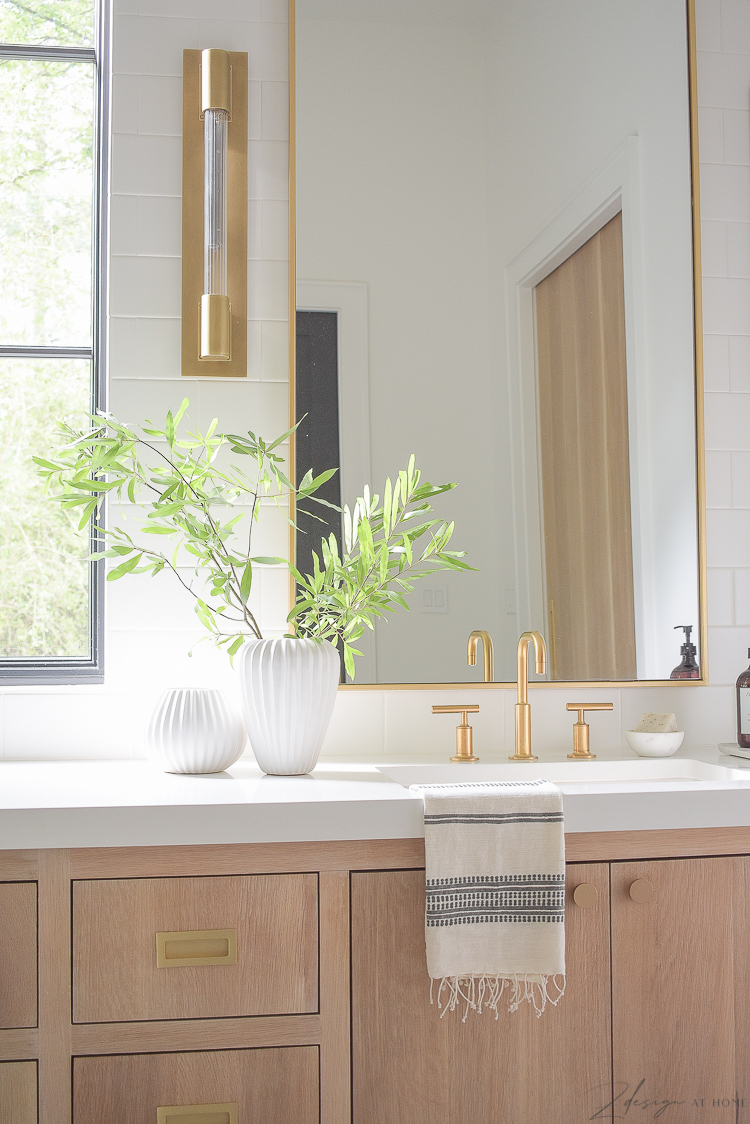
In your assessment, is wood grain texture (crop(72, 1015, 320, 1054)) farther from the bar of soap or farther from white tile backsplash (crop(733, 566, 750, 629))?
white tile backsplash (crop(733, 566, 750, 629))

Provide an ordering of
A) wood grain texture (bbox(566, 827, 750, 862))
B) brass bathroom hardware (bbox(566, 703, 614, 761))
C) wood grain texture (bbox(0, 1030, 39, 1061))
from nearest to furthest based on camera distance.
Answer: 1. wood grain texture (bbox(0, 1030, 39, 1061))
2. wood grain texture (bbox(566, 827, 750, 862))
3. brass bathroom hardware (bbox(566, 703, 614, 761))

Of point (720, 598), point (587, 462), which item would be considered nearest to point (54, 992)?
point (587, 462)

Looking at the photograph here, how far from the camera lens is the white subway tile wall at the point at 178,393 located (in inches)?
71.7

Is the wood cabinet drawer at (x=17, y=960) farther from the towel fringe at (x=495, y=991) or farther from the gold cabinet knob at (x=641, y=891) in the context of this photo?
the gold cabinet knob at (x=641, y=891)

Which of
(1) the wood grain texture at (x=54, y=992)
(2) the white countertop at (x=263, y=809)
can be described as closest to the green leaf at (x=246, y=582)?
(2) the white countertop at (x=263, y=809)

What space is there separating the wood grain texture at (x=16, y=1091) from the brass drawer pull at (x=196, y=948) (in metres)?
0.20

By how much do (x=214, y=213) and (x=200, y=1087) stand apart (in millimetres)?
1562

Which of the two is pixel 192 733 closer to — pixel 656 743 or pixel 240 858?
pixel 240 858

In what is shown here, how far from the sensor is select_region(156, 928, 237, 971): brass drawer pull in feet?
4.07

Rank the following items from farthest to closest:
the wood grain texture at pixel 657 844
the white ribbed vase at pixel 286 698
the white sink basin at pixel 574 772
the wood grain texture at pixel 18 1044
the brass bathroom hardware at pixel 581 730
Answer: the brass bathroom hardware at pixel 581 730, the white sink basin at pixel 574 772, the white ribbed vase at pixel 286 698, the wood grain texture at pixel 657 844, the wood grain texture at pixel 18 1044

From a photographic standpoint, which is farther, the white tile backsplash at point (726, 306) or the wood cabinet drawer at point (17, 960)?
the white tile backsplash at point (726, 306)

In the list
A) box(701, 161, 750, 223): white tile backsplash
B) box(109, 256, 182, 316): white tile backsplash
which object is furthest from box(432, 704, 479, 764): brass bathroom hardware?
box(701, 161, 750, 223): white tile backsplash

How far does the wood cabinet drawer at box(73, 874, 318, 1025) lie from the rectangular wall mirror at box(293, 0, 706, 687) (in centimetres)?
63

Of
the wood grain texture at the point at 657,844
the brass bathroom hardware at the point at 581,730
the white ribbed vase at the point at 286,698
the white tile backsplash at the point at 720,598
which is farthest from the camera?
the white tile backsplash at the point at 720,598
